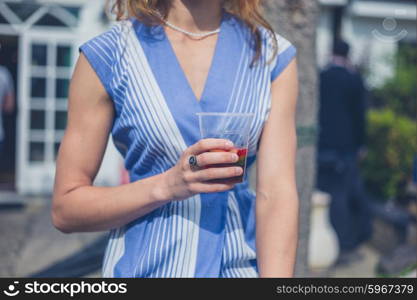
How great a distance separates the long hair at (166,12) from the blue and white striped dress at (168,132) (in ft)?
0.09

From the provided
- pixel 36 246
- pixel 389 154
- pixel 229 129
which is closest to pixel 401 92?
pixel 389 154

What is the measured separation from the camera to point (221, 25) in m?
1.71

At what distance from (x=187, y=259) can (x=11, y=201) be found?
754 centimetres

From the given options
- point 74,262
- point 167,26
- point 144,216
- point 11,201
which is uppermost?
point 167,26

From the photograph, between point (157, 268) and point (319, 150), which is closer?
point (157, 268)

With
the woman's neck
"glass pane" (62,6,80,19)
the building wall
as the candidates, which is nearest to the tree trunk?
the woman's neck

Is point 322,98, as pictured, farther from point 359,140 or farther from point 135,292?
point 135,292

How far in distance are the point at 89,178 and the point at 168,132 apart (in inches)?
9.6

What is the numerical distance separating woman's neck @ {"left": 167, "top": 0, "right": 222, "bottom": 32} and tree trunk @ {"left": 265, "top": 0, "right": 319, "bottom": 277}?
1144mm

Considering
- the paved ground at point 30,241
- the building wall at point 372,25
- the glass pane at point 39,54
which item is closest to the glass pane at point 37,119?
the glass pane at point 39,54

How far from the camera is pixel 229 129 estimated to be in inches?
55.6

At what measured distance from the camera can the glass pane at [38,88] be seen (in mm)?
9375

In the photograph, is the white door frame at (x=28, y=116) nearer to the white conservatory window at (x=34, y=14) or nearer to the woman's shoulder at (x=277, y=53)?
the white conservatory window at (x=34, y=14)

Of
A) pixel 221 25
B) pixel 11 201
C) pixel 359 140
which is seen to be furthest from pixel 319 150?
pixel 221 25
